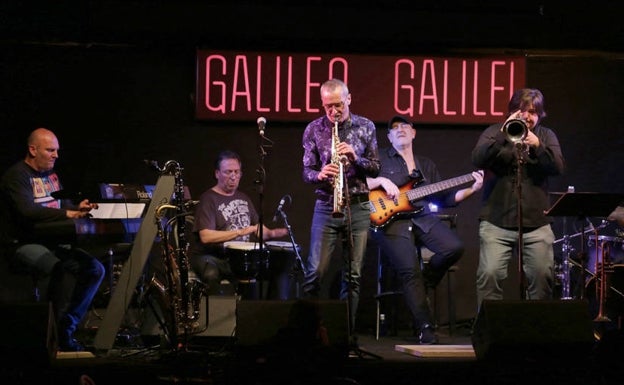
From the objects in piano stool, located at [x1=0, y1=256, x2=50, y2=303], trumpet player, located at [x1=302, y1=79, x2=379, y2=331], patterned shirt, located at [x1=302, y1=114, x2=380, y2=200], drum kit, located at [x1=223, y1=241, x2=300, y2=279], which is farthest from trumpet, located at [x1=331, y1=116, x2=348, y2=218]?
piano stool, located at [x1=0, y1=256, x2=50, y2=303]

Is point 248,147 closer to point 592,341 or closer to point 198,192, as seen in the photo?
point 198,192

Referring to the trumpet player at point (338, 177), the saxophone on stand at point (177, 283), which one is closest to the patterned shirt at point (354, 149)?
the trumpet player at point (338, 177)

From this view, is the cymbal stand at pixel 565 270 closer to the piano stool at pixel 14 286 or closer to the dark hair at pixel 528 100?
the dark hair at pixel 528 100

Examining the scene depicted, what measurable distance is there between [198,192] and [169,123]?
0.84 meters

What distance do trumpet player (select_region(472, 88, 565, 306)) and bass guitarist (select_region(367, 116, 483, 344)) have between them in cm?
94

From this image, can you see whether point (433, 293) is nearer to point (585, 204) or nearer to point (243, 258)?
point (243, 258)

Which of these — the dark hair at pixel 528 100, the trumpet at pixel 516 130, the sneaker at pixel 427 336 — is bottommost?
the sneaker at pixel 427 336

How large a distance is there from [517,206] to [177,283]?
3.06 m

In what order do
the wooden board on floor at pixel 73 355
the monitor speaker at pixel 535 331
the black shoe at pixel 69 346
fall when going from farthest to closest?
1. the black shoe at pixel 69 346
2. the wooden board on floor at pixel 73 355
3. the monitor speaker at pixel 535 331

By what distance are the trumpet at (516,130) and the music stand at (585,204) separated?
58 cm

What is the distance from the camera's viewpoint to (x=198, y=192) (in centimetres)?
965

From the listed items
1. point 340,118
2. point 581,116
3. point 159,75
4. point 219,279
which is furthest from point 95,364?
point 581,116

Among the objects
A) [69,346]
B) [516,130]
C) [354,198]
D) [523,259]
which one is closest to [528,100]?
[516,130]

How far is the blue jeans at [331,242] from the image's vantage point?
731cm
